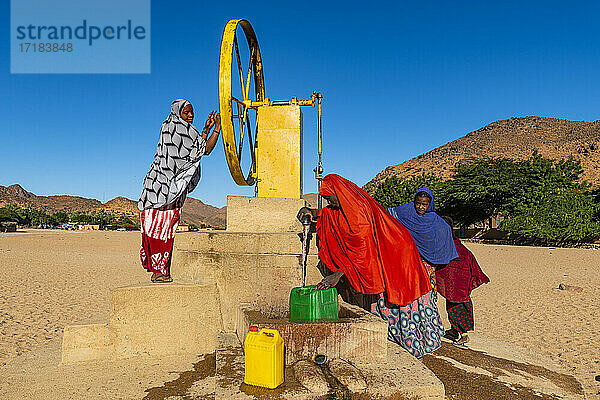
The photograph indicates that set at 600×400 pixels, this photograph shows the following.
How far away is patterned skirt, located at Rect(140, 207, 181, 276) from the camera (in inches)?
165

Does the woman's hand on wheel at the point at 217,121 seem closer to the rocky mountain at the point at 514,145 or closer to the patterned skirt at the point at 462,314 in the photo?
the patterned skirt at the point at 462,314

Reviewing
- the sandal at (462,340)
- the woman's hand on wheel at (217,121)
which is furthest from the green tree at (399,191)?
the woman's hand on wheel at (217,121)

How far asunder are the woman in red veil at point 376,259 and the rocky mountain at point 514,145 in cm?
6956

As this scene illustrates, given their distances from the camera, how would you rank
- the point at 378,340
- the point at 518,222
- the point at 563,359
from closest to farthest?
the point at 378,340, the point at 563,359, the point at 518,222

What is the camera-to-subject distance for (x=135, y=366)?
3.69 m

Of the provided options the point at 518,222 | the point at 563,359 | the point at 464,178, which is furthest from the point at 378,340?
the point at 464,178

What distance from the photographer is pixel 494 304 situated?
8906mm

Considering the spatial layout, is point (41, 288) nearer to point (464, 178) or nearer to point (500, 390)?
point (500, 390)

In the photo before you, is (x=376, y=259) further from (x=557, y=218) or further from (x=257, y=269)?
(x=557, y=218)

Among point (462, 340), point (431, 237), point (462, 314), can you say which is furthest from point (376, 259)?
point (462, 340)

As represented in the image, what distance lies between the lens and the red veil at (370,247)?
12.0 ft

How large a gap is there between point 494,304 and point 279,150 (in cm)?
597

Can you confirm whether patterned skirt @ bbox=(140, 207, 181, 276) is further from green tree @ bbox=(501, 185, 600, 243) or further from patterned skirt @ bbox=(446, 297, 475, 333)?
green tree @ bbox=(501, 185, 600, 243)

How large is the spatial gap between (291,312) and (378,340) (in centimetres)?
68
